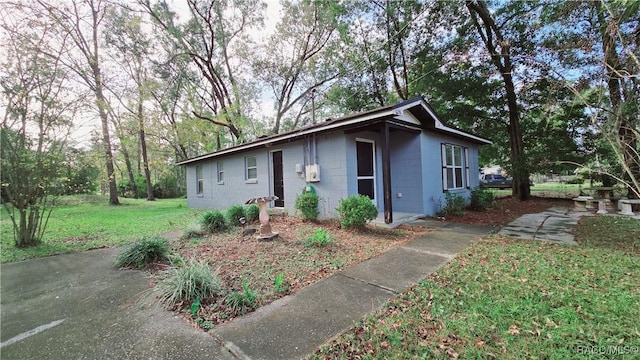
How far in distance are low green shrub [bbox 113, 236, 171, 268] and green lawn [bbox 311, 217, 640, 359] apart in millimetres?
3695

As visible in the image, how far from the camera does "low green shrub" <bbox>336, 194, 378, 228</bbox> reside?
5.56 meters

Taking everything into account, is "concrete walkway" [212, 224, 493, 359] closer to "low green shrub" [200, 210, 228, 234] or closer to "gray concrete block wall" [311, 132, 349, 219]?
"gray concrete block wall" [311, 132, 349, 219]

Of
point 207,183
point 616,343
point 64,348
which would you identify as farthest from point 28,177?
point 616,343

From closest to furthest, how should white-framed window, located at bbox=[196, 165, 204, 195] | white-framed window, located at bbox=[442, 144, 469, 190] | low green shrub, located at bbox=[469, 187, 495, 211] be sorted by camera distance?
white-framed window, located at bbox=[442, 144, 469, 190], low green shrub, located at bbox=[469, 187, 495, 211], white-framed window, located at bbox=[196, 165, 204, 195]

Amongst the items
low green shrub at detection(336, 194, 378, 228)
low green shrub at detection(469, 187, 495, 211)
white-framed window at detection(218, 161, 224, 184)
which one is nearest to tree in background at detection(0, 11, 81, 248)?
white-framed window at detection(218, 161, 224, 184)

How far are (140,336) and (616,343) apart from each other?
3.92 metres

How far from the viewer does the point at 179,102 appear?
1834 centimetres

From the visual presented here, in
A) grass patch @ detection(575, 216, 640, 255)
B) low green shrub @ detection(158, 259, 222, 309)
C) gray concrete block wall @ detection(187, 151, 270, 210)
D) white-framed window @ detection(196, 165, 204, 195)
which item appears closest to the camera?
low green shrub @ detection(158, 259, 222, 309)

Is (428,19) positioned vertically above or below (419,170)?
above

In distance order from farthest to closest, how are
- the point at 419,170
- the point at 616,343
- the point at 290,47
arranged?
the point at 290,47 < the point at 419,170 < the point at 616,343

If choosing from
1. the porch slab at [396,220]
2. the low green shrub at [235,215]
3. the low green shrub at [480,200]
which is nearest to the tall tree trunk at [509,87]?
the low green shrub at [480,200]

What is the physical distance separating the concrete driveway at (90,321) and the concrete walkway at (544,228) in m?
6.01

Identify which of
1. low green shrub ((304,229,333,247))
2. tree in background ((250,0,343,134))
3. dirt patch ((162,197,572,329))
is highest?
tree in background ((250,0,343,134))

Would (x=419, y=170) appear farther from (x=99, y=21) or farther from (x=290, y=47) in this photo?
(x=99, y=21)
